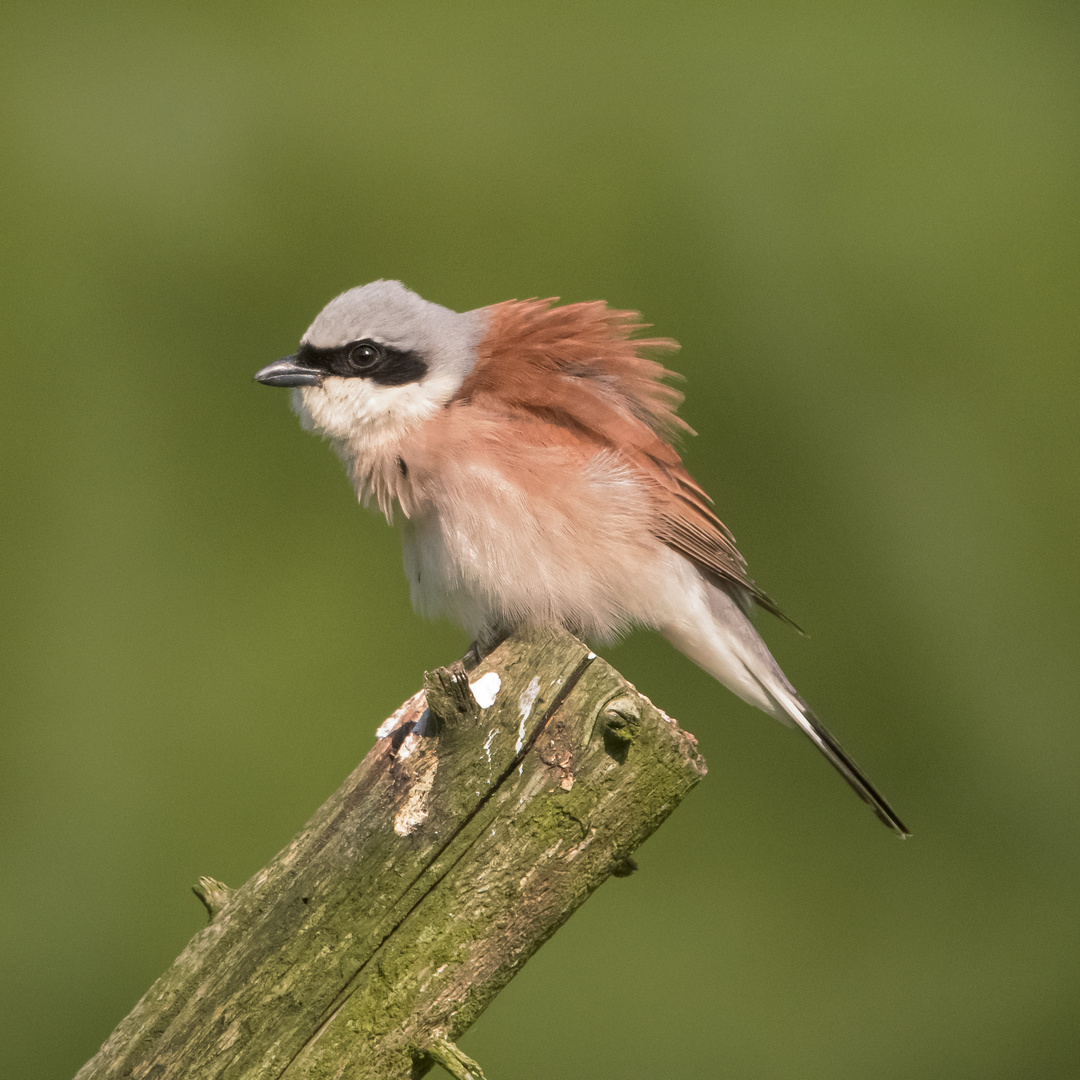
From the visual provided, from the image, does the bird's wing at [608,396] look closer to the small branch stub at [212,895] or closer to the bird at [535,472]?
the bird at [535,472]

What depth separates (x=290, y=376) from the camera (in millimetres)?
2203

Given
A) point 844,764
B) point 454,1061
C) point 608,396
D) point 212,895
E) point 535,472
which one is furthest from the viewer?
point 608,396

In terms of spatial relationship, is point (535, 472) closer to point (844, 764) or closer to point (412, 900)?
point (844, 764)

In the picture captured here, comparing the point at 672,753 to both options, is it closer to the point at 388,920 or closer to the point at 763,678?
the point at 388,920

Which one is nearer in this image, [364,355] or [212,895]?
[212,895]

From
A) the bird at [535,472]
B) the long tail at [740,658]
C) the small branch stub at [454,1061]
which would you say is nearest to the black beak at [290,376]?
the bird at [535,472]

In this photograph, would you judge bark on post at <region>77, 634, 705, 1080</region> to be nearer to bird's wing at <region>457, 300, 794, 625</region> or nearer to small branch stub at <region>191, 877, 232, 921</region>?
small branch stub at <region>191, 877, 232, 921</region>

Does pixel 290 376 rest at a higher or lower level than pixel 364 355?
lower

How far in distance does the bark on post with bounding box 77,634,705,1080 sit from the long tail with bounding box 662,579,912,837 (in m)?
1.03

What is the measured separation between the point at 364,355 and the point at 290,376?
0.49ft

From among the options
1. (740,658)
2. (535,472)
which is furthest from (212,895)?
(740,658)

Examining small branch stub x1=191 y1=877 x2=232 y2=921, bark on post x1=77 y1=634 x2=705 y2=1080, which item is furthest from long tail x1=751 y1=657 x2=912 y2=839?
small branch stub x1=191 y1=877 x2=232 y2=921

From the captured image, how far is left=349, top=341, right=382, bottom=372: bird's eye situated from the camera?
2.22 meters

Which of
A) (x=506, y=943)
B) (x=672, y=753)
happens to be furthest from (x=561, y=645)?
(x=506, y=943)
